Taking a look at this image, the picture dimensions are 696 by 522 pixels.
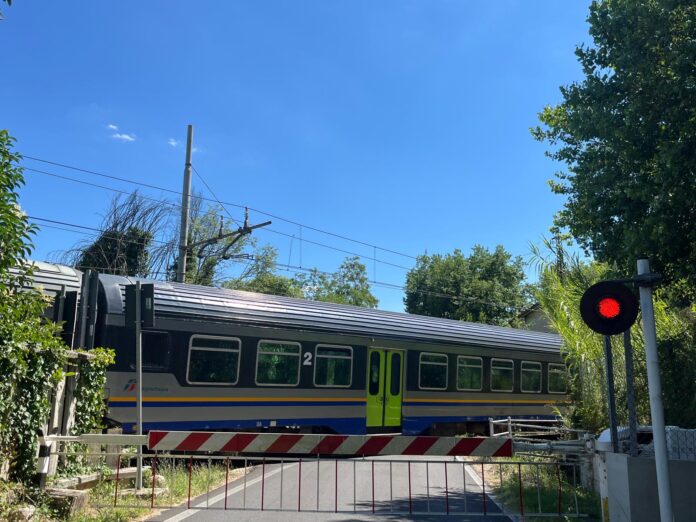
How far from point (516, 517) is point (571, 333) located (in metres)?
5.50

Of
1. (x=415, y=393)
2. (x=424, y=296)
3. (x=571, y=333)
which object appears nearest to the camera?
(x=571, y=333)

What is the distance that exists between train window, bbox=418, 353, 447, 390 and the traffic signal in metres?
10.1

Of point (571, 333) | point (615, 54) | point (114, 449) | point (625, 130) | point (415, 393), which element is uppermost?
point (615, 54)

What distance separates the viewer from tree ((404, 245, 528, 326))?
43.1 metres

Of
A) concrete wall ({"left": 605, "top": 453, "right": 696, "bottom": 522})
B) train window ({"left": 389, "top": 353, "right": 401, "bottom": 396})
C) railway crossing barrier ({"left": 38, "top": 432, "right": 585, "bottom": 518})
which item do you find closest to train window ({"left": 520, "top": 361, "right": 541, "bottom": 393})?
train window ({"left": 389, "top": 353, "right": 401, "bottom": 396})

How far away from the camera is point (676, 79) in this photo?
779 cm

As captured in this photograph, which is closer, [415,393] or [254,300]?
[254,300]

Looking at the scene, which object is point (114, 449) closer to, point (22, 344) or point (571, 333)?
point (22, 344)

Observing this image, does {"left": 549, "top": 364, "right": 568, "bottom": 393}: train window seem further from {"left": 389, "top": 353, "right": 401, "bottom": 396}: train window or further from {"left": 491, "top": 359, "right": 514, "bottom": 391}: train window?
{"left": 389, "top": 353, "right": 401, "bottom": 396}: train window

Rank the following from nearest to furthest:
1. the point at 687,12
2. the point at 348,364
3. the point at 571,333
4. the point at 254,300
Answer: the point at 687,12 < the point at 571,333 < the point at 254,300 < the point at 348,364

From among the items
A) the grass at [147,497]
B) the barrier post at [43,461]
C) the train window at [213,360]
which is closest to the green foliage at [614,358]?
the train window at [213,360]

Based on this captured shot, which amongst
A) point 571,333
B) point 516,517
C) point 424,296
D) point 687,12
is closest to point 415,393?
point 571,333

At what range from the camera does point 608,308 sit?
539 cm

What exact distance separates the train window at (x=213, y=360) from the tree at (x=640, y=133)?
6858 millimetres
